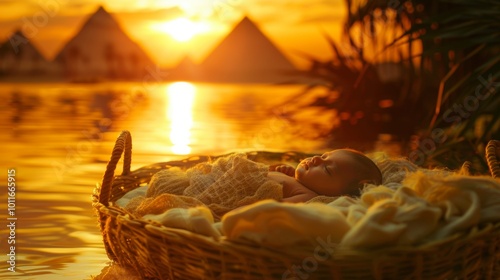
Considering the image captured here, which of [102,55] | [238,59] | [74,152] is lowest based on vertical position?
[74,152]

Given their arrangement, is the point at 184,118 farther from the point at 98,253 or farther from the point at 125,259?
the point at 125,259

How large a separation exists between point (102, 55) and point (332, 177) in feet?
50.6

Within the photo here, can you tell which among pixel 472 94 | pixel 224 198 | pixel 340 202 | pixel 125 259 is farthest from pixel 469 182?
pixel 472 94

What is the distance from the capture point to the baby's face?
1.49m

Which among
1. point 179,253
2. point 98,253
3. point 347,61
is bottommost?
point 98,253

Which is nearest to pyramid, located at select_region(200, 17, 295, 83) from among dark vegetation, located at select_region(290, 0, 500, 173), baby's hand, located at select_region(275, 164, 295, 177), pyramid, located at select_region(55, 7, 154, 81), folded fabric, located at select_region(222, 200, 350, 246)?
pyramid, located at select_region(55, 7, 154, 81)

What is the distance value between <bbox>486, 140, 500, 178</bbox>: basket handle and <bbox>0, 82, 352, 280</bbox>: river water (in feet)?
2.89

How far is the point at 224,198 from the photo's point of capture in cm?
142

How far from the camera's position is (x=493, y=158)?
4.82 feet

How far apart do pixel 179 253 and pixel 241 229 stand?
5.6 inches

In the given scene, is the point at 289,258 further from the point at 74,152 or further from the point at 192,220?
the point at 74,152

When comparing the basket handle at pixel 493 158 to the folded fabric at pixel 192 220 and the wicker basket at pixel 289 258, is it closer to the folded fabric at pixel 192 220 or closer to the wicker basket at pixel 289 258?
the wicker basket at pixel 289 258

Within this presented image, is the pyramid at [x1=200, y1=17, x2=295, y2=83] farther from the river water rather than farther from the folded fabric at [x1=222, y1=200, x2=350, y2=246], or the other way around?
the folded fabric at [x1=222, y1=200, x2=350, y2=246]

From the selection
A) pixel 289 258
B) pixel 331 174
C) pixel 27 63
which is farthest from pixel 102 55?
Result: pixel 289 258
